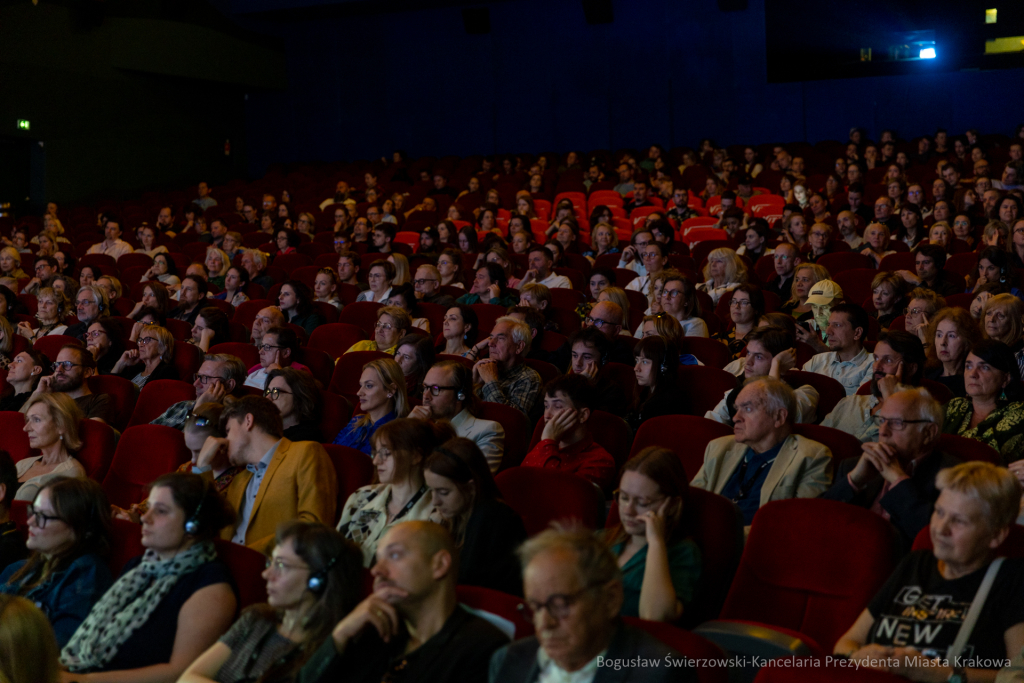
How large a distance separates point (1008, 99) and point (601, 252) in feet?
22.9

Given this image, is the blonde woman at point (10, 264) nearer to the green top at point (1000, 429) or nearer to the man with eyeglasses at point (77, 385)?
the man with eyeglasses at point (77, 385)

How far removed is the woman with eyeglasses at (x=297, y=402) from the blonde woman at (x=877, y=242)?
3875 mm

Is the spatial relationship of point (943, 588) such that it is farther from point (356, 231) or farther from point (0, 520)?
point (356, 231)

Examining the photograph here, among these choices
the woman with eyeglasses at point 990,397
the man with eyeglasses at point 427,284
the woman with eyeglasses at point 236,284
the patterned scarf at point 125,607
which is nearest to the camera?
the patterned scarf at point 125,607

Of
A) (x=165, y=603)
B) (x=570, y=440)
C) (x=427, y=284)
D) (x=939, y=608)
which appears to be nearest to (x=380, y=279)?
(x=427, y=284)

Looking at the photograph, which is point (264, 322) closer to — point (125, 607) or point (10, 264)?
point (125, 607)

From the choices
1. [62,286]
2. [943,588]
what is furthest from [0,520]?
[62,286]

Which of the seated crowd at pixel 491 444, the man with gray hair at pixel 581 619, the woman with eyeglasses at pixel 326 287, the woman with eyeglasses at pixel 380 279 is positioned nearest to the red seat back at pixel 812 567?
the seated crowd at pixel 491 444

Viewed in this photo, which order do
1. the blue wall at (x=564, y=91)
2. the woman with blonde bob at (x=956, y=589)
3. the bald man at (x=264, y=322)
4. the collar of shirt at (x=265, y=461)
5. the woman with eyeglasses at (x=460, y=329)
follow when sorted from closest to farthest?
the woman with blonde bob at (x=956, y=589)
the collar of shirt at (x=265, y=461)
the woman with eyeglasses at (x=460, y=329)
the bald man at (x=264, y=322)
the blue wall at (x=564, y=91)

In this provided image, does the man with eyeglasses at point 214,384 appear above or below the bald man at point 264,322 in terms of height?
below

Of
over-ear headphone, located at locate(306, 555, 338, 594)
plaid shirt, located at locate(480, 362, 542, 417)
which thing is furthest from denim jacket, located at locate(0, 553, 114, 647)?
plaid shirt, located at locate(480, 362, 542, 417)

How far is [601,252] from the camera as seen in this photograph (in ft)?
24.2

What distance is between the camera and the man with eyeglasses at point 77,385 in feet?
14.2

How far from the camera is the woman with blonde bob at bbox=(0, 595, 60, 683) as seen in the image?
78.0 inches
